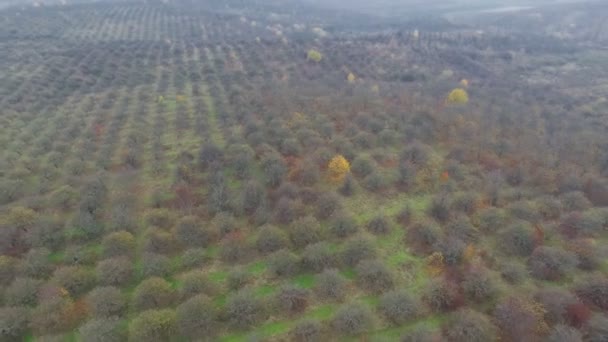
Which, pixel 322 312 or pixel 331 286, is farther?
pixel 331 286

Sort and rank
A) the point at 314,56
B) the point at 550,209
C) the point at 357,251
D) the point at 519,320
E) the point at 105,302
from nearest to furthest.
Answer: the point at 519,320, the point at 105,302, the point at 357,251, the point at 550,209, the point at 314,56

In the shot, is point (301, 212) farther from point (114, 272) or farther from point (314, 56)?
point (314, 56)

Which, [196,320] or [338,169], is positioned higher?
[338,169]

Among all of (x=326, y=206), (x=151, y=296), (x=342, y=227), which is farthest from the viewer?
(x=326, y=206)

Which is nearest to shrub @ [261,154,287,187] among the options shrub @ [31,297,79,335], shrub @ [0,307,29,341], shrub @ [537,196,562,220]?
shrub @ [31,297,79,335]

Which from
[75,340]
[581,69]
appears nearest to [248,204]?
[75,340]

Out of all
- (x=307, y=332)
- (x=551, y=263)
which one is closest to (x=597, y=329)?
(x=551, y=263)

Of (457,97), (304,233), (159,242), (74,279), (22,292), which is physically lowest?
(22,292)
